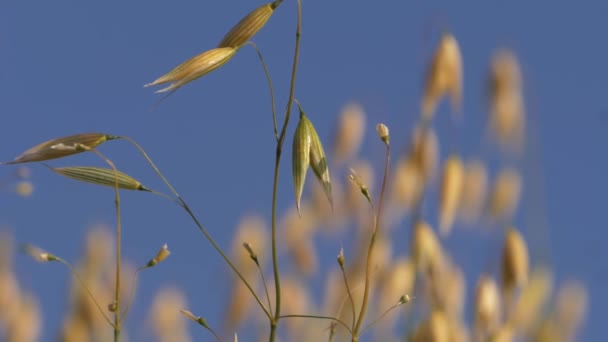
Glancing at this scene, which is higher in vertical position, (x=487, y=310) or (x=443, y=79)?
(x=443, y=79)

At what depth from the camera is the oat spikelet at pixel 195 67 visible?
0.87 m

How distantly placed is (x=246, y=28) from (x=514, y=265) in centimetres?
106

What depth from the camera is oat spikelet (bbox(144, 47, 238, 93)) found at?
87 centimetres

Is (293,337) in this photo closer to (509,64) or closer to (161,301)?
(161,301)

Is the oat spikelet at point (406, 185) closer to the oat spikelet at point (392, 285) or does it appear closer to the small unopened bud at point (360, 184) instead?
the oat spikelet at point (392, 285)

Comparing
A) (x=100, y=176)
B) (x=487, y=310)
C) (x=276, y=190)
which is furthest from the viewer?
(x=487, y=310)

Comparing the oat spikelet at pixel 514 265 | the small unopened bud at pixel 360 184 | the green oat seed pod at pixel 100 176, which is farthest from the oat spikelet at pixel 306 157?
the oat spikelet at pixel 514 265

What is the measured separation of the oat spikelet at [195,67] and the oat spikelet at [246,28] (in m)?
0.03

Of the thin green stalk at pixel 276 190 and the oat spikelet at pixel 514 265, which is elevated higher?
the oat spikelet at pixel 514 265

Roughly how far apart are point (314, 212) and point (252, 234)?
0.68 feet

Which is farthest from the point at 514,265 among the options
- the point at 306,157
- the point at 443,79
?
the point at 306,157

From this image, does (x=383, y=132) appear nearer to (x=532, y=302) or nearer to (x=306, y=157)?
(x=306, y=157)

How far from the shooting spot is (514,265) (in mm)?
1828

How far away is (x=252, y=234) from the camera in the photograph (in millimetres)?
2145
